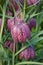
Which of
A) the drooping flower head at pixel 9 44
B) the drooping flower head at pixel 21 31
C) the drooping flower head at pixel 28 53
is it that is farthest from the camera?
the drooping flower head at pixel 9 44

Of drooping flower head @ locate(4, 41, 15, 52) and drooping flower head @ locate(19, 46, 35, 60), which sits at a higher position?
drooping flower head @ locate(4, 41, 15, 52)

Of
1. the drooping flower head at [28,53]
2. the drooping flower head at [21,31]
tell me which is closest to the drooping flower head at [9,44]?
the drooping flower head at [28,53]

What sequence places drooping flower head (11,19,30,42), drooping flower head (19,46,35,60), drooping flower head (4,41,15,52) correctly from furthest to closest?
drooping flower head (4,41,15,52) → drooping flower head (19,46,35,60) → drooping flower head (11,19,30,42)

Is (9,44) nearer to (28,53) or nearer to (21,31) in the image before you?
(28,53)

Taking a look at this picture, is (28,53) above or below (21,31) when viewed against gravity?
below

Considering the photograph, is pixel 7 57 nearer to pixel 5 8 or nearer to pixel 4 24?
pixel 4 24

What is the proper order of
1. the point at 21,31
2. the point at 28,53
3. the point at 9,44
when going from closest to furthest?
the point at 21,31 < the point at 28,53 < the point at 9,44

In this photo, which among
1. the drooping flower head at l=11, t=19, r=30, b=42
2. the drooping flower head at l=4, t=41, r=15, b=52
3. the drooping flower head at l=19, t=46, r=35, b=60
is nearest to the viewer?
the drooping flower head at l=11, t=19, r=30, b=42

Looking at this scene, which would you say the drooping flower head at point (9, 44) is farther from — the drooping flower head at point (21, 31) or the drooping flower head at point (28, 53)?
the drooping flower head at point (21, 31)

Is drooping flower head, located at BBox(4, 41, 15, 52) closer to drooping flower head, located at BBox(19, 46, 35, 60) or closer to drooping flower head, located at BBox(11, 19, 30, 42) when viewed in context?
drooping flower head, located at BBox(19, 46, 35, 60)

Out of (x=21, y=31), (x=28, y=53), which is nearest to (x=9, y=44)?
(x=28, y=53)

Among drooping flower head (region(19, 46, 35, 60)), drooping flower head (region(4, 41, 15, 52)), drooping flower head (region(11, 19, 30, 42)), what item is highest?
drooping flower head (region(11, 19, 30, 42))

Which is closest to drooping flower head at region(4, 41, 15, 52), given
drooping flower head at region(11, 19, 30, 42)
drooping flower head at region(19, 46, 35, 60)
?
drooping flower head at region(19, 46, 35, 60)

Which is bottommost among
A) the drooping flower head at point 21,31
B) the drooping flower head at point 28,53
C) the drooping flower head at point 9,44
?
the drooping flower head at point 28,53
